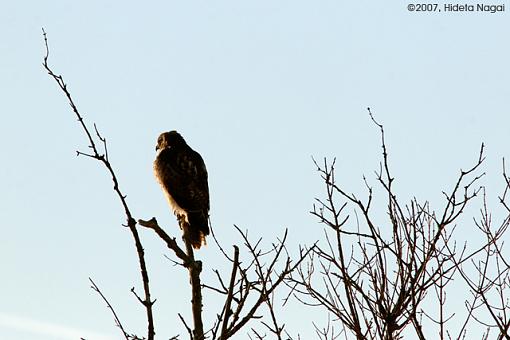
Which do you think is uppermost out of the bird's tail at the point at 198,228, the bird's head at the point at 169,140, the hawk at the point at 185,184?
the bird's head at the point at 169,140

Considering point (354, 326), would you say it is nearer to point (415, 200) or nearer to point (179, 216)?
point (415, 200)

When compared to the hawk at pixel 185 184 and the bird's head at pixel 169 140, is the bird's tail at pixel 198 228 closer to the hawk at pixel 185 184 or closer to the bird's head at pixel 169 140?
the hawk at pixel 185 184

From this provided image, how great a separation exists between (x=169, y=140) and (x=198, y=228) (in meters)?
1.50

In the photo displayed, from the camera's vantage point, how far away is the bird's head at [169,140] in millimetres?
9797

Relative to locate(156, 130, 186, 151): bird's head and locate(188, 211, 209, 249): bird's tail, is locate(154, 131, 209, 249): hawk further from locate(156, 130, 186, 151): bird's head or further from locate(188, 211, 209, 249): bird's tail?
locate(156, 130, 186, 151): bird's head

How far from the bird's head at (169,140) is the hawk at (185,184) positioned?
257 mm

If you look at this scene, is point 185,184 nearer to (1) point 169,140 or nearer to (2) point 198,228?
(2) point 198,228

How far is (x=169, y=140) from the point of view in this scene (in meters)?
9.84

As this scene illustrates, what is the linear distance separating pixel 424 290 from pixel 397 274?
186 millimetres

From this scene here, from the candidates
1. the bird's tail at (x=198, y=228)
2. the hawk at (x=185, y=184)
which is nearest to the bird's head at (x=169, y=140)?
the hawk at (x=185, y=184)

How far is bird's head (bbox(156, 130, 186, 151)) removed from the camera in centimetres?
980

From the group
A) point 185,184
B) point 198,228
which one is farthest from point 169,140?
point 198,228

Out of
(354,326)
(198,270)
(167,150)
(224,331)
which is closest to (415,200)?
(354,326)

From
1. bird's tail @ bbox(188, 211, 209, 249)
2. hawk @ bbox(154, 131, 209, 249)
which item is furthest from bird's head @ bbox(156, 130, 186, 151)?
bird's tail @ bbox(188, 211, 209, 249)
